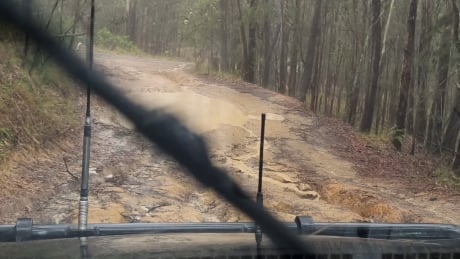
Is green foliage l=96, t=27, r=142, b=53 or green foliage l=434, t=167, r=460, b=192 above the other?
green foliage l=96, t=27, r=142, b=53

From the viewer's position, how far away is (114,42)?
2659 cm

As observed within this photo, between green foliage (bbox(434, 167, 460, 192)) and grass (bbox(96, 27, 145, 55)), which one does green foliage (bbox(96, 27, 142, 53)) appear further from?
green foliage (bbox(434, 167, 460, 192))

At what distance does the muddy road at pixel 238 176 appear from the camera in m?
8.41

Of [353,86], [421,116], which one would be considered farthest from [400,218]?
[353,86]

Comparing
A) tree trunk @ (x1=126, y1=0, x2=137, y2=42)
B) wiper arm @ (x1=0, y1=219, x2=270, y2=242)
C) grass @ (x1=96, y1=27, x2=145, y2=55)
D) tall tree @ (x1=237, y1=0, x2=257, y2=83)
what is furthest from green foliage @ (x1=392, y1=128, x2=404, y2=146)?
tree trunk @ (x1=126, y1=0, x2=137, y2=42)

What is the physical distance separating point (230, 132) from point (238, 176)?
23.7ft

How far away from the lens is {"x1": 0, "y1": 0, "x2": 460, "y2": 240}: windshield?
25.6 ft

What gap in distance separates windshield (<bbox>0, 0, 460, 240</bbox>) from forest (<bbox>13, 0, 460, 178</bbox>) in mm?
108

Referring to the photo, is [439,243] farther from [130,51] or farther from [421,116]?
[130,51]

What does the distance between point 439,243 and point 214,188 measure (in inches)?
47.4

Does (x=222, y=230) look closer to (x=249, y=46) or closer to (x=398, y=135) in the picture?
(x=398, y=135)

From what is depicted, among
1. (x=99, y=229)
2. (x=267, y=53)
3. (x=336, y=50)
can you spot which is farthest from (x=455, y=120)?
(x=99, y=229)

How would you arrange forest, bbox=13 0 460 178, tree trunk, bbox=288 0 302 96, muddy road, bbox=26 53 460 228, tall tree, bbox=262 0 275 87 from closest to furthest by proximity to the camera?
muddy road, bbox=26 53 460 228
forest, bbox=13 0 460 178
tall tree, bbox=262 0 275 87
tree trunk, bbox=288 0 302 96

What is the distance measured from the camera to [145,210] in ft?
28.1
